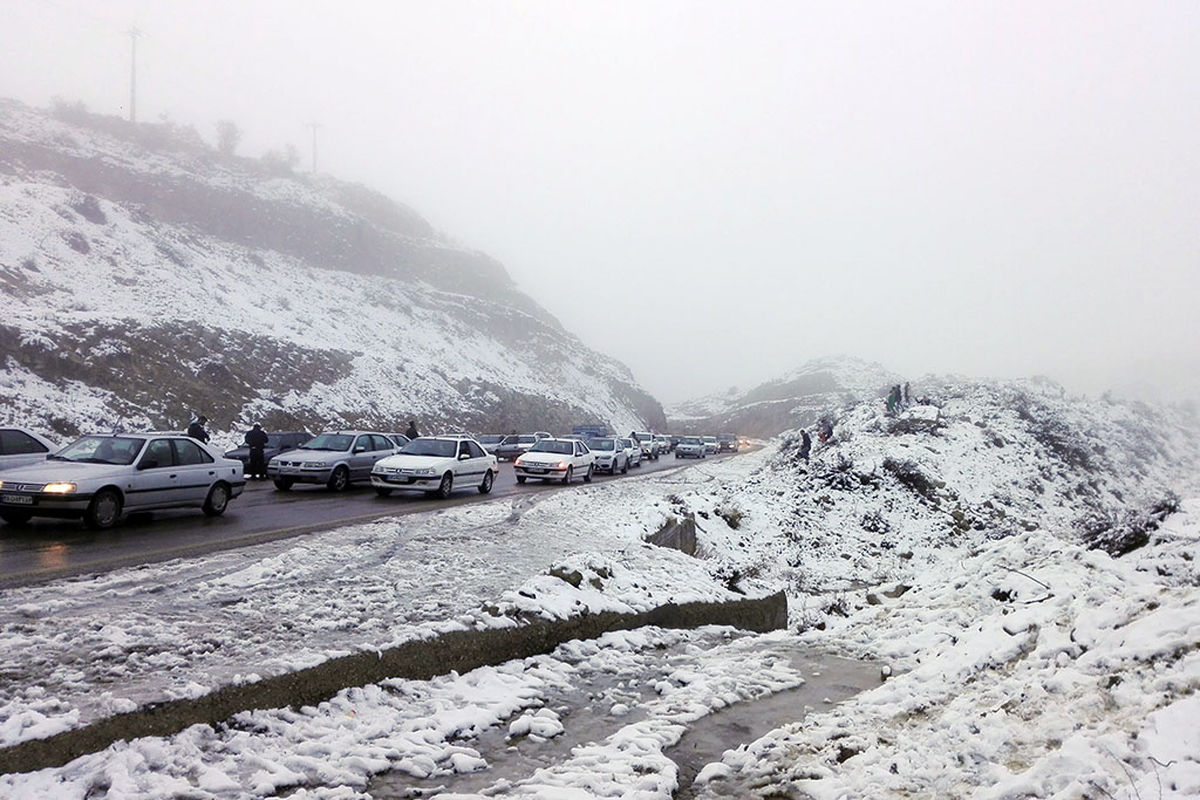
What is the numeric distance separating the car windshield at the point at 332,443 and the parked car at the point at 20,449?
6.68 metres

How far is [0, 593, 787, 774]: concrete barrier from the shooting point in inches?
158

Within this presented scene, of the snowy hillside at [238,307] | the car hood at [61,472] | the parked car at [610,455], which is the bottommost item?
the parked car at [610,455]

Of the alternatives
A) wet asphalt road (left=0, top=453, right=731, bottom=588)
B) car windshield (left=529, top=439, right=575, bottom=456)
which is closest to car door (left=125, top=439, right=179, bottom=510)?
wet asphalt road (left=0, top=453, right=731, bottom=588)

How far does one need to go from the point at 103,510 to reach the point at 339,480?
302 inches

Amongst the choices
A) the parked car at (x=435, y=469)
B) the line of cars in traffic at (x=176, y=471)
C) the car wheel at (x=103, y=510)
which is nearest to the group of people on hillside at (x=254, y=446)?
the line of cars in traffic at (x=176, y=471)

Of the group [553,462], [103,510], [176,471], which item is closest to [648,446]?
[553,462]

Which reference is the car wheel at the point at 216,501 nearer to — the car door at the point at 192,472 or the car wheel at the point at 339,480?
the car door at the point at 192,472

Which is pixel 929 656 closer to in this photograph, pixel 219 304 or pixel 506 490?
pixel 506 490

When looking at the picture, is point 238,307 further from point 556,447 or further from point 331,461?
point 331,461

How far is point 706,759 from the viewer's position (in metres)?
4.94

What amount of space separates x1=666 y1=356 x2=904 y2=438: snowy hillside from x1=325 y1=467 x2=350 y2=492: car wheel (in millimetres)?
97876

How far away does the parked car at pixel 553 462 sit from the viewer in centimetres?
2395

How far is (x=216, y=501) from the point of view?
44.4 ft

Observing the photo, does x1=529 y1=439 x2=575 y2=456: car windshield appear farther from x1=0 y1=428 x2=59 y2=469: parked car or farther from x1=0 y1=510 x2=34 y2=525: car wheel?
x1=0 y1=510 x2=34 y2=525: car wheel
